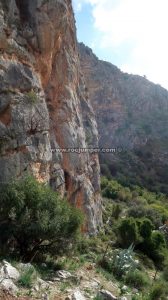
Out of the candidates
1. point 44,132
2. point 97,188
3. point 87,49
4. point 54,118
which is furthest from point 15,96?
point 87,49

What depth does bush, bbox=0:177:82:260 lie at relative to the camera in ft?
56.5

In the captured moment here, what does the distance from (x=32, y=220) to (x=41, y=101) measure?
7712 millimetres

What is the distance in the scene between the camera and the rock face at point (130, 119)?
8506 cm

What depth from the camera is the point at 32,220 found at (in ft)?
57.2

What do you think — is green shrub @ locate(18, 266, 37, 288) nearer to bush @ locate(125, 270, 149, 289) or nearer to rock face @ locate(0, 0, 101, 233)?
rock face @ locate(0, 0, 101, 233)

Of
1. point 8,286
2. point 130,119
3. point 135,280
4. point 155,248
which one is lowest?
point 155,248

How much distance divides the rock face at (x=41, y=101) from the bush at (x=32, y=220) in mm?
1250

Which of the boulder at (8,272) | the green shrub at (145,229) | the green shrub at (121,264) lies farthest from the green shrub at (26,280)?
the green shrub at (145,229)

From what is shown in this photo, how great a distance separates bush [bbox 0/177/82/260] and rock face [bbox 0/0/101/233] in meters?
1.25

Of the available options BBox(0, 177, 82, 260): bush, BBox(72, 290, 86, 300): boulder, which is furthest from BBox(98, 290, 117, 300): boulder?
BBox(0, 177, 82, 260): bush

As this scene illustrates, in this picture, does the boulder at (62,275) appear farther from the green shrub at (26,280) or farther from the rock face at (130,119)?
the rock face at (130,119)

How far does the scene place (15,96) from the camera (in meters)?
20.6

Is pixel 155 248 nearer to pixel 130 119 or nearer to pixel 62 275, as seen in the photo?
pixel 62 275

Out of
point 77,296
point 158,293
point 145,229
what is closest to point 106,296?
point 77,296
